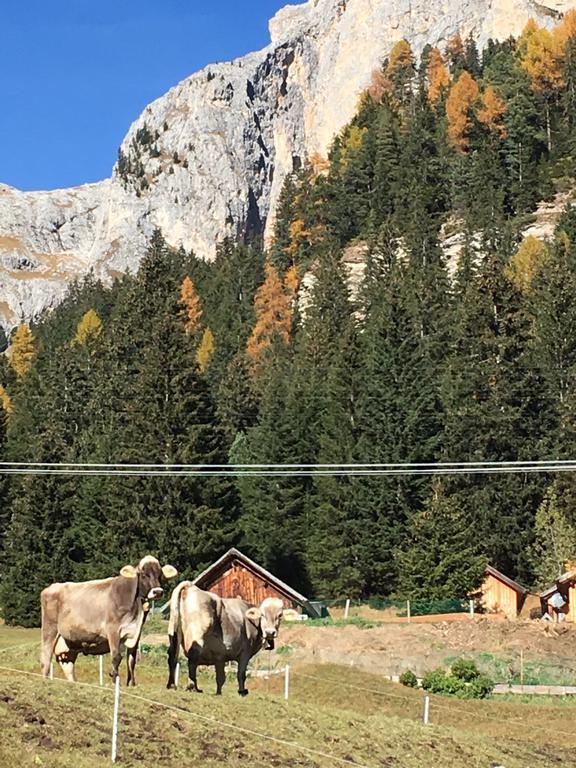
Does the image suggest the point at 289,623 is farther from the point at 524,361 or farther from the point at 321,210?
the point at 321,210

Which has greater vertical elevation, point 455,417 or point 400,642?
point 455,417

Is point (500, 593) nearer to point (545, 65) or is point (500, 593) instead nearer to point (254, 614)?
point (254, 614)

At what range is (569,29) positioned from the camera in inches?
5344

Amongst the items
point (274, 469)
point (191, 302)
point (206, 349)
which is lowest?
point (274, 469)

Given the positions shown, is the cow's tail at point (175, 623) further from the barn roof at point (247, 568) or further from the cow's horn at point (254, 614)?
the barn roof at point (247, 568)

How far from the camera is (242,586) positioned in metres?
51.8

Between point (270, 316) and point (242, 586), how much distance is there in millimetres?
59589

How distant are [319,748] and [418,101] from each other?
418ft

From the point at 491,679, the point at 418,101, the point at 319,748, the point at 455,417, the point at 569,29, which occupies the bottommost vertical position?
the point at 491,679

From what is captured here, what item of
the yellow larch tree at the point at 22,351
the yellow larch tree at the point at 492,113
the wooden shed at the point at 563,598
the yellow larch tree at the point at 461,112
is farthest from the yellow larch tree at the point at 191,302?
the wooden shed at the point at 563,598

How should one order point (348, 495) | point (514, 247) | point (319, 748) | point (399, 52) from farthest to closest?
point (399, 52), point (514, 247), point (348, 495), point (319, 748)

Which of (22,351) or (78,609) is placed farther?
(22,351)

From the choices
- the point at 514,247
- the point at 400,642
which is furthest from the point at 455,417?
the point at 514,247

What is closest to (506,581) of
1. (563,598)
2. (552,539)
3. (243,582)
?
(552,539)
